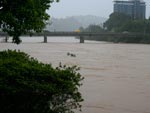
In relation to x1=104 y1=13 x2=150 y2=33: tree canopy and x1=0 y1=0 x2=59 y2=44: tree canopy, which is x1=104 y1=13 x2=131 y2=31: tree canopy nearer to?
x1=104 y1=13 x2=150 y2=33: tree canopy

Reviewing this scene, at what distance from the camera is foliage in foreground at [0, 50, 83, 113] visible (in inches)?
183

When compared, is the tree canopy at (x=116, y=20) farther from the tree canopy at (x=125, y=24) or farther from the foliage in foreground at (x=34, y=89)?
the foliage in foreground at (x=34, y=89)

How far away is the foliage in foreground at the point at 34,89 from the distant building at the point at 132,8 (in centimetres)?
10283

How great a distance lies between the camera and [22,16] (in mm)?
6957

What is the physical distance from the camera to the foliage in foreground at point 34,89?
4.66 metres

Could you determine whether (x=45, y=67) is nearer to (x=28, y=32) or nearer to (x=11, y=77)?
(x=11, y=77)

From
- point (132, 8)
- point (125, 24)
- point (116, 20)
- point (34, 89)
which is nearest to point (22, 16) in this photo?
point (34, 89)

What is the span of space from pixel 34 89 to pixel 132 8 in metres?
110

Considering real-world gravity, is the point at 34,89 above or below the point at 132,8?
below

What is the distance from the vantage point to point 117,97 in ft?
40.3

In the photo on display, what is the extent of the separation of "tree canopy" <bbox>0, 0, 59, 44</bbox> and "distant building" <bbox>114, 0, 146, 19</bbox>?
3955 inches

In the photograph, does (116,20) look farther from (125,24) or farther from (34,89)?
(34,89)

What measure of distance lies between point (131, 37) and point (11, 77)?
243 ft

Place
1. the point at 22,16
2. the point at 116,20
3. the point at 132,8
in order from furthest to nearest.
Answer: the point at 132,8, the point at 116,20, the point at 22,16
